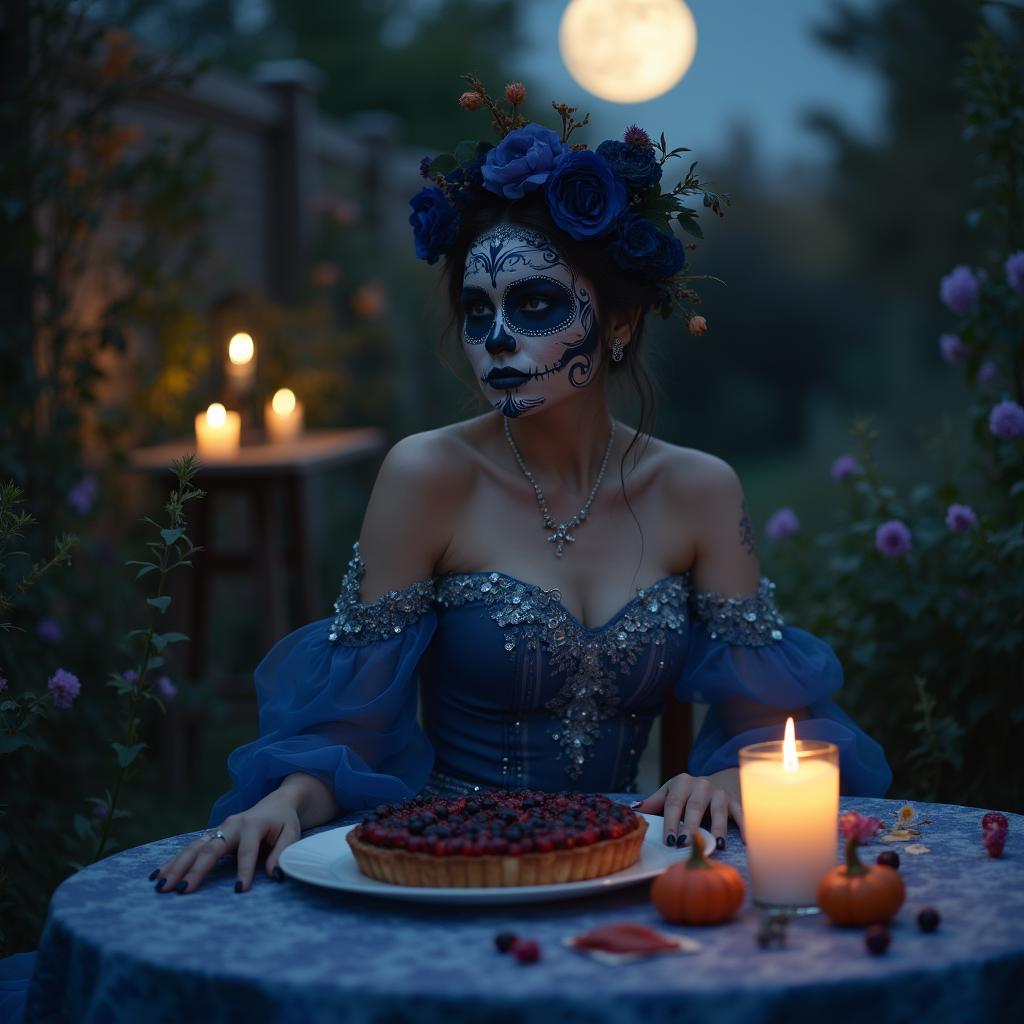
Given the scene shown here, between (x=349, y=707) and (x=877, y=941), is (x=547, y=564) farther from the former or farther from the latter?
(x=877, y=941)

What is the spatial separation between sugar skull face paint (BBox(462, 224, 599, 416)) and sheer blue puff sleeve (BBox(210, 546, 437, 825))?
1.18 feet

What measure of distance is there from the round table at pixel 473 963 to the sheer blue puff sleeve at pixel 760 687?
2.00ft

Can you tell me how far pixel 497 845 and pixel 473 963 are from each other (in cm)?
20

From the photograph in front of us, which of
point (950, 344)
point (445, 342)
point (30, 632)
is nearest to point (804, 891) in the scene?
point (445, 342)

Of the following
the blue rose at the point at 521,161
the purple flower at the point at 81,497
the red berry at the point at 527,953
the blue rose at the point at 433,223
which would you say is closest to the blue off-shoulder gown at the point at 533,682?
the blue rose at the point at 433,223

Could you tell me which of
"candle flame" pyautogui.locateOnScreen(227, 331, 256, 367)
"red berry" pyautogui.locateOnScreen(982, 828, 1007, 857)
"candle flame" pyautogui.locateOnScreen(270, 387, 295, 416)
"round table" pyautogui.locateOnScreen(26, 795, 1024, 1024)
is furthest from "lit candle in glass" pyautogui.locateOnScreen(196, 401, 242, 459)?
"red berry" pyautogui.locateOnScreen(982, 828, 1007, 857)

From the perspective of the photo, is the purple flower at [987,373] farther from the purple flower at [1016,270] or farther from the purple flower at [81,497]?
the purple flower at [81,497]

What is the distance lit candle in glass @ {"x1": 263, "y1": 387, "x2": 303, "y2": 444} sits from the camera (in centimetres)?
572

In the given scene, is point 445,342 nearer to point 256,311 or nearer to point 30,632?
point 30,632

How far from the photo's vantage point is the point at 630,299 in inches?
94.2

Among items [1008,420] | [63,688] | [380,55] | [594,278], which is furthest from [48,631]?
[380,55]

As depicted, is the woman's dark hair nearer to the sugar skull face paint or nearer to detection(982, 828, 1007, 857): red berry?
the sugar skull face paint

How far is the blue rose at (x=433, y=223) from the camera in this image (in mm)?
2352

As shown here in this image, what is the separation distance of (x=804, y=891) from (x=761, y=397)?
19.5 meters
